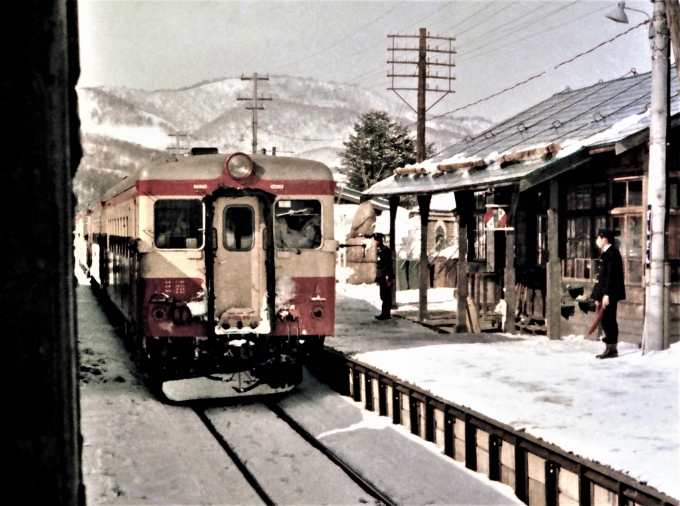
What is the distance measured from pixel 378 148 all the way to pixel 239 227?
114 feet

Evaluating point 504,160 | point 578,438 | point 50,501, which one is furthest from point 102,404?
point 50,501

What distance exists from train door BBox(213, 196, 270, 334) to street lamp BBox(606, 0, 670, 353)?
481 cm

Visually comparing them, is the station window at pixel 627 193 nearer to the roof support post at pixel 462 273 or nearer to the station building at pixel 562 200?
the station building at pixel 562 200

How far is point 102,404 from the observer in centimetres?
975

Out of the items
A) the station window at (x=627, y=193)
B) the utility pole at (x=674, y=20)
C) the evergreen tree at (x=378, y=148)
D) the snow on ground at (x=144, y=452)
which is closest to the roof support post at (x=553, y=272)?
the station window at (x=627, y=193)

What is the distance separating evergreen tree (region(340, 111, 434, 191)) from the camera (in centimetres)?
4391

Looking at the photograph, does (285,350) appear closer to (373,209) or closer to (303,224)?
(303,224)

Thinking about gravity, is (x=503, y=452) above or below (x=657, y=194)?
below

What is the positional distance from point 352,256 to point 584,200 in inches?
689

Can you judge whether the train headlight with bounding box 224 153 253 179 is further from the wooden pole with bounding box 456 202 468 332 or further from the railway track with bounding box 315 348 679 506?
the wooden pole with bounding box 456 202 468 332

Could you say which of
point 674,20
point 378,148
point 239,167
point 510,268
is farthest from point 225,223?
point 378,148

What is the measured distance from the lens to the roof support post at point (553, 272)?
12.1 metres

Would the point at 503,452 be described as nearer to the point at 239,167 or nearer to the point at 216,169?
the point at 239,167

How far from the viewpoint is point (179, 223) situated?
9922 millimetres
